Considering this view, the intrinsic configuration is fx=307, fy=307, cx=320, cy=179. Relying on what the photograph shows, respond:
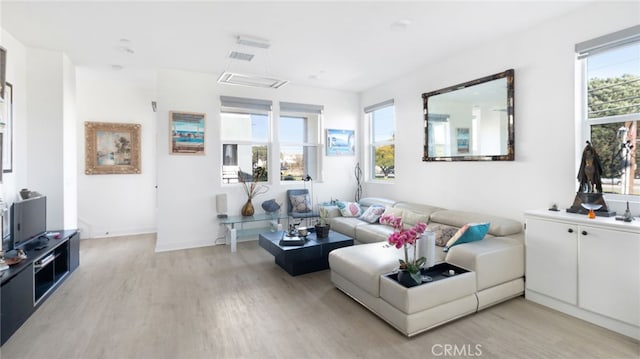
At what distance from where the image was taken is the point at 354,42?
3752mm

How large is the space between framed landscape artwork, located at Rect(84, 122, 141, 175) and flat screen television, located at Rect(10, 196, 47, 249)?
2.61 metres

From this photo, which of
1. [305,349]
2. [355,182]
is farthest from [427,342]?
[355,182]

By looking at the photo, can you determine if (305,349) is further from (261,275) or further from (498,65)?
(498,65)

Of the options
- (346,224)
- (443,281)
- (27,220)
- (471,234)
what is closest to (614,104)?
(471,234)

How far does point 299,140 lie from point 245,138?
1066 mm

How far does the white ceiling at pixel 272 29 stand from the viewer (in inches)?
114

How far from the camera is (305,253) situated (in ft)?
11.8

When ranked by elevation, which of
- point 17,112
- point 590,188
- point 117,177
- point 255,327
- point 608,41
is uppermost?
point 608,41

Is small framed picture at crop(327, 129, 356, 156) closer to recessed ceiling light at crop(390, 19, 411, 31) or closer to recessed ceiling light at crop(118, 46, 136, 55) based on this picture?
recessed ceiling light at crop(390, 19, 411, 31)

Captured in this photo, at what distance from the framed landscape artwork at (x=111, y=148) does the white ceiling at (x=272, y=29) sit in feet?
5.30

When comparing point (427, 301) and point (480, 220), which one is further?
point (480, 220)

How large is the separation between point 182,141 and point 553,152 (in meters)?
4.95

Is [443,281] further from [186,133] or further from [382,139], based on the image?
[186,133]

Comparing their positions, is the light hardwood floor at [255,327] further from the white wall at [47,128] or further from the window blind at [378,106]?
the window blind at [378,106]
